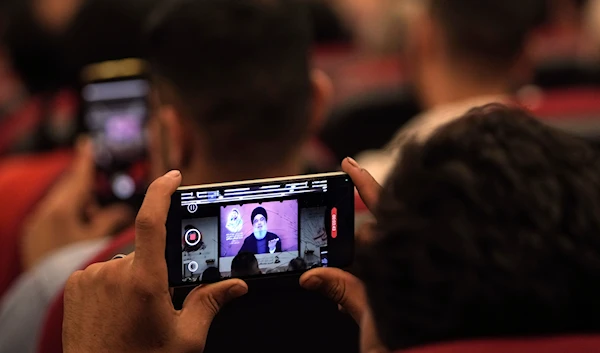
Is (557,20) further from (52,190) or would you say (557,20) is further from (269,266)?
(269,266)

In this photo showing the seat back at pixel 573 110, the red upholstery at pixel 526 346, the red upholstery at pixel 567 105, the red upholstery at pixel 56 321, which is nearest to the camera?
the red upholstery at pixel 526 346

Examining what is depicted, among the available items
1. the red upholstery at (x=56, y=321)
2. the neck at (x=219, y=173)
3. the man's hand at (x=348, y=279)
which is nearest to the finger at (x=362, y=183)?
the man's hand at (x=348, y=279)

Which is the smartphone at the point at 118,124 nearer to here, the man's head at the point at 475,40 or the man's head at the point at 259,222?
the man's head at the point at 475,40

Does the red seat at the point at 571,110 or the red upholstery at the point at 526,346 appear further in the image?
the red seat at the point at 571,110

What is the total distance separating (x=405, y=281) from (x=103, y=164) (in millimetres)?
1344

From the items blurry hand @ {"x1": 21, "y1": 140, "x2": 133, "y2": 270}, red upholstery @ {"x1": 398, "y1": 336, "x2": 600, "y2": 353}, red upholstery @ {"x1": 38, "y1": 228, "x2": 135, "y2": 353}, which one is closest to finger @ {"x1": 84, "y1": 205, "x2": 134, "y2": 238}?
blurry hand @ {"x1": 21, "y1": 140, "x2": 133, "y2": 270}

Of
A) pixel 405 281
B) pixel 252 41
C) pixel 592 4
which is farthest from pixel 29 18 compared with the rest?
pixel 592 4

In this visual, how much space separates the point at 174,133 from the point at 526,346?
96 centimetres

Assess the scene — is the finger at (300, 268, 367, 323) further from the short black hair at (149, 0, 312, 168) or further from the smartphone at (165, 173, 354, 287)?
the short black hair at (149, 0, 312, 168)

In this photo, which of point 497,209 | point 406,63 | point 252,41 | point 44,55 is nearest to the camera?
point 497,209

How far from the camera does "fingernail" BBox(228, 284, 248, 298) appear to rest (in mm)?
1046

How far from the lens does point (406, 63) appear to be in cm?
410

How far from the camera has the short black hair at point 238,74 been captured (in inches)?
63.1

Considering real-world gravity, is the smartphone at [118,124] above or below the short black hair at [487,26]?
below
